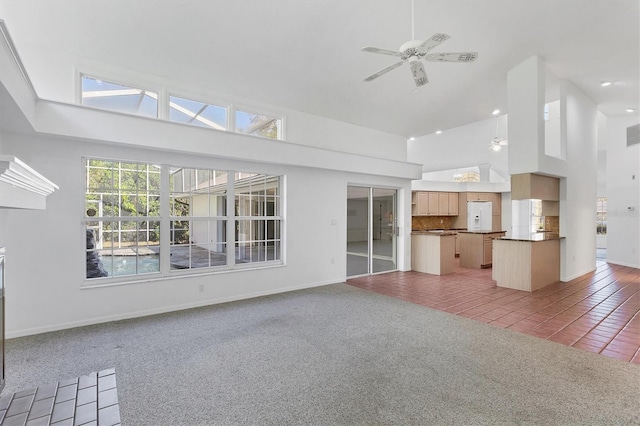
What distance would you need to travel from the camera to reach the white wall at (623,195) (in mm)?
7484

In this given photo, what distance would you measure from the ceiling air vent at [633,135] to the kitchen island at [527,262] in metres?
4.15

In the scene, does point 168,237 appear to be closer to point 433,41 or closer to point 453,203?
point 433,41

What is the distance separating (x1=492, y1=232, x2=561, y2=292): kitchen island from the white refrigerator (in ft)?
14.3

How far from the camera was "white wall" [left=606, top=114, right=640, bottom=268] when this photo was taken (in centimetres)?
748

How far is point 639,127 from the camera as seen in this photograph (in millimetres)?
7305

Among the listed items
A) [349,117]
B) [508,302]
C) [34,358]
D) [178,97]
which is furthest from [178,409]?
[349,117]

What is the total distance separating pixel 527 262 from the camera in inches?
205

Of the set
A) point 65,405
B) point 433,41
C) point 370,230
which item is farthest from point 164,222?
point 370,230

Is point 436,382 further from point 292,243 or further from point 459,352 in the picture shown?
point 292,243

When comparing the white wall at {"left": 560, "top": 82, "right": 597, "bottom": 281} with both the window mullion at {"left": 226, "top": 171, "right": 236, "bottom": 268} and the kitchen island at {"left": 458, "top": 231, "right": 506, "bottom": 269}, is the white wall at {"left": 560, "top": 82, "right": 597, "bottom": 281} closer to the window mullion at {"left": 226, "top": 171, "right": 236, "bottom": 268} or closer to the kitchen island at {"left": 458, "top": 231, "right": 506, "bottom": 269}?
the kitchen island at {"left": 458, "top": 231, "right": 506, "bottom": 269}

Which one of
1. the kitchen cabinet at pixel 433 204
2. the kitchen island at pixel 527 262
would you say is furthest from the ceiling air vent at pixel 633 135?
the kitchen cabinet at pixel 433 204

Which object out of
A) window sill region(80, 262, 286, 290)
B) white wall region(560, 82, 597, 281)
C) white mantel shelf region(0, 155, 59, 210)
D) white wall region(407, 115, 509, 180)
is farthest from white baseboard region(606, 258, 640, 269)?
white mantel shelf region(0, 155, 59, 210)

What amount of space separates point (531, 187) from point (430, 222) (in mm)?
5550

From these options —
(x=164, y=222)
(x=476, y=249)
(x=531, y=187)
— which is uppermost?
(x=531, y=187)
